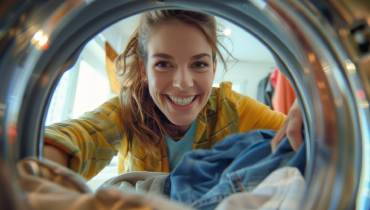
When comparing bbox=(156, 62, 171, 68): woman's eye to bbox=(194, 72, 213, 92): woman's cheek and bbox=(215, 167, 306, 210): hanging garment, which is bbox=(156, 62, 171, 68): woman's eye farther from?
bbox=(215, 167, 306, 210): hanging garment

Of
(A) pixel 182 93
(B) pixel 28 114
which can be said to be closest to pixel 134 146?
(A) pixel 182 93

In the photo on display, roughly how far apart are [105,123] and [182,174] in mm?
408

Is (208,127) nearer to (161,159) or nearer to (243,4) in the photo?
(161,159)

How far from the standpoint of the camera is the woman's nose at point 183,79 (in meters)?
0.61

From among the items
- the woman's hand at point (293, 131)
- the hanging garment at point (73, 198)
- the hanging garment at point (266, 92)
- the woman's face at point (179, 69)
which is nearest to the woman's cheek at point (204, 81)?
the woman's face at point (179, 69)

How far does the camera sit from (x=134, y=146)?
2.49 ft

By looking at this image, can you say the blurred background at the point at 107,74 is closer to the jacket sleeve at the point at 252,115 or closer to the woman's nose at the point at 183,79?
the jacket sleeve at the point at 252,115

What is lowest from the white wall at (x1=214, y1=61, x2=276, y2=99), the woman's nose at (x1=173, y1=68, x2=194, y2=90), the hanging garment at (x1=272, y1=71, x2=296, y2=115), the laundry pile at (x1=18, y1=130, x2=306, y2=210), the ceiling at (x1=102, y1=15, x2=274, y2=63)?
the laundry pile at (x1=18, y1=130, x2=306, y2=210)

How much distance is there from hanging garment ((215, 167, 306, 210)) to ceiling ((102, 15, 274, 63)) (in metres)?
1.70

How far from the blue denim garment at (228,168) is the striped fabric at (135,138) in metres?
0.23

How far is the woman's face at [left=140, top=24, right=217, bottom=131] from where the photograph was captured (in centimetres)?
61

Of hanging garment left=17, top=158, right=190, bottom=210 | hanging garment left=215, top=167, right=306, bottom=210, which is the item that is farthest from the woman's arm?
hanging garment left=215, top=167, right=306, bottom=210

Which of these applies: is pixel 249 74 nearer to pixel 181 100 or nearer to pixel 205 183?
pixel 181 100

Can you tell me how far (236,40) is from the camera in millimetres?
2416
